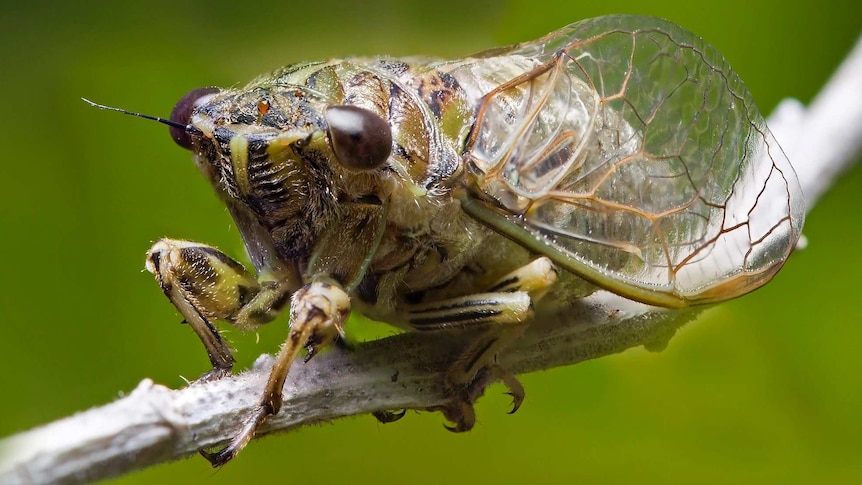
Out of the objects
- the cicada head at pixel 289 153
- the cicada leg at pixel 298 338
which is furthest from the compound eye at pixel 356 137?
the cicada leg at pixel 298 338

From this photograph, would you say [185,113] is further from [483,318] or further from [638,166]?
[638,166]

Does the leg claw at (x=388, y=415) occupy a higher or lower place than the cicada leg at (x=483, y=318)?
lower

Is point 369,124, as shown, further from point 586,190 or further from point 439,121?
point 586,190

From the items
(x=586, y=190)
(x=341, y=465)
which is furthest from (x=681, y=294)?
(x=341, y=465)

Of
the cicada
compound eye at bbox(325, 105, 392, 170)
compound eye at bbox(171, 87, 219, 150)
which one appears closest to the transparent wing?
the cicada

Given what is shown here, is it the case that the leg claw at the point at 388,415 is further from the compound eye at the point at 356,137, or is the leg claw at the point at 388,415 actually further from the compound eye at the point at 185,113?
the compound eye at the point at 185,113
